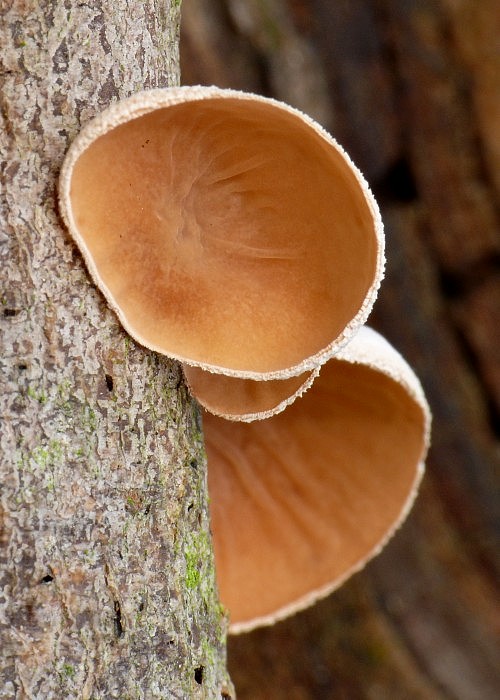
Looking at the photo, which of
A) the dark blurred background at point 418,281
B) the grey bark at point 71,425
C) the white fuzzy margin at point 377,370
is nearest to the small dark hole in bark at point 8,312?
the grey bark at point 71,425

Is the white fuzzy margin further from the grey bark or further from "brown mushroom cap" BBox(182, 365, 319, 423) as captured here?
the grey bark

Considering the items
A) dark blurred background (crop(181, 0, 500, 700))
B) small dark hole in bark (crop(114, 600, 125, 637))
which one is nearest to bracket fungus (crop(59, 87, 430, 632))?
small dark hole in bark (crop(114, 600, 125, 637))

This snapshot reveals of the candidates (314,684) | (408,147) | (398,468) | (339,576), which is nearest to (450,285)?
(408,147)

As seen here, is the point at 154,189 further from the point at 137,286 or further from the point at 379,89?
the point at 379,89

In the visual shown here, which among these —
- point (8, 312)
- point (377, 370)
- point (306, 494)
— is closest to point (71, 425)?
point (8, 312)

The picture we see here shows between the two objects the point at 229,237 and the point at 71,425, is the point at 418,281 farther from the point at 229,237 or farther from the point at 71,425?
the point at 71,425
